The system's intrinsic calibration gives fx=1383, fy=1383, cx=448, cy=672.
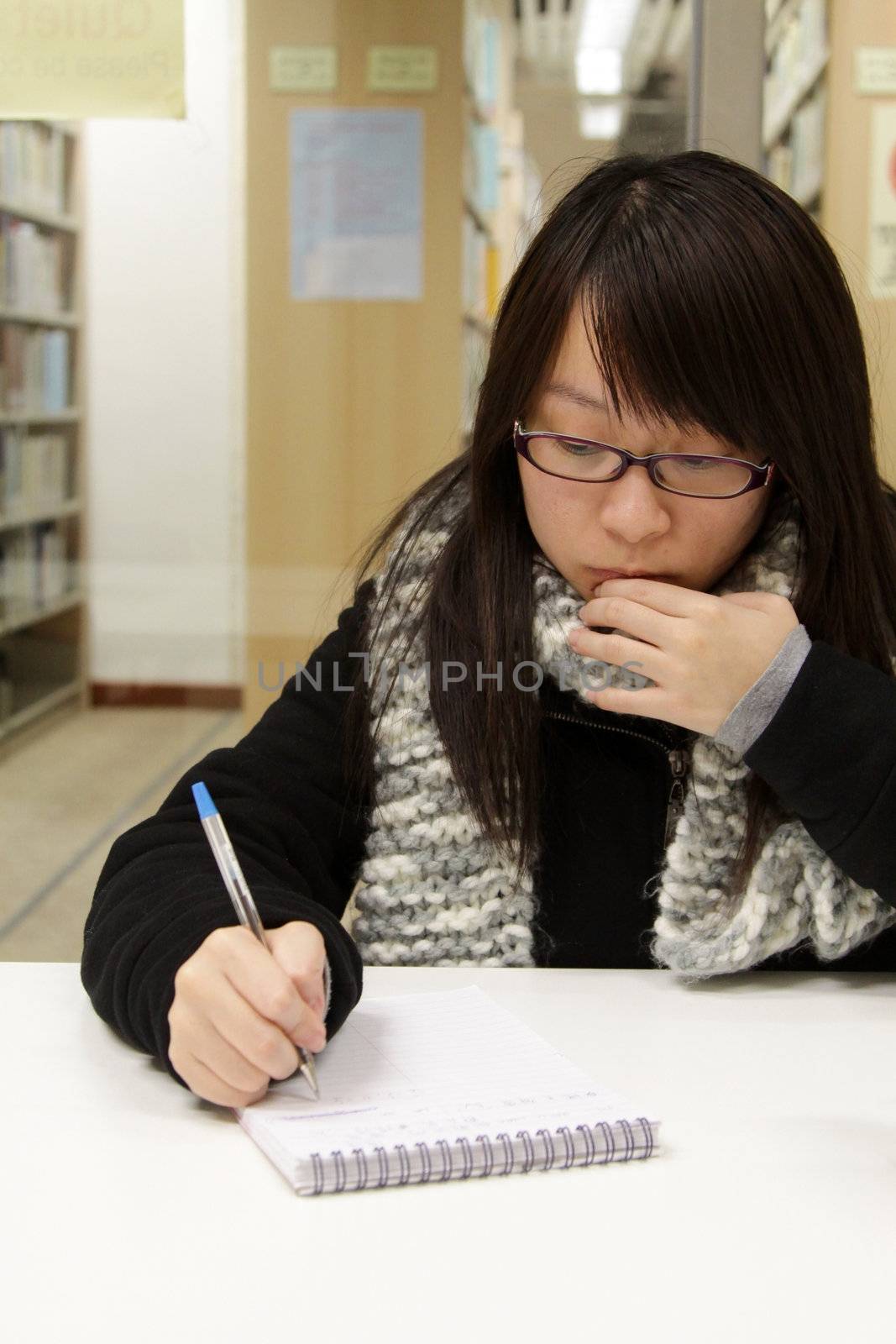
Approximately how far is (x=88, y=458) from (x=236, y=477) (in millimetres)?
225

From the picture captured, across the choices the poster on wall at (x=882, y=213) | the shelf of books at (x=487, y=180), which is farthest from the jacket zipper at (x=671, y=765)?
the poster on wall at (x=882, y=213)

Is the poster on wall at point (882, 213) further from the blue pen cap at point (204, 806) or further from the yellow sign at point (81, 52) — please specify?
the blue pen cap at point (204, 806)

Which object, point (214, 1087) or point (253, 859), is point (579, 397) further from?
point (214, 1087)

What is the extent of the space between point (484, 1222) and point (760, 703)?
0.49 meters

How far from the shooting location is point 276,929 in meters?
0.88

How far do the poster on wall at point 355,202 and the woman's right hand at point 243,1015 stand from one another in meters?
1.44

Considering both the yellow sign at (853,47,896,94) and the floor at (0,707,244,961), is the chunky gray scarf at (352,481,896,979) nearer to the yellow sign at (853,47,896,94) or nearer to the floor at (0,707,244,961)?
the floor at (0,707,244,961)

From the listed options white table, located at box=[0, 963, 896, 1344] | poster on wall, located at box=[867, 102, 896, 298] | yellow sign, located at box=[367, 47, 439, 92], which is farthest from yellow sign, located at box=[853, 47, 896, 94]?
white table, located at box=[0, 963, 896, 1344]

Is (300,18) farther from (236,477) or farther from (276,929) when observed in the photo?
(276,929)

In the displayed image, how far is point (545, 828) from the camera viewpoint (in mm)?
1229

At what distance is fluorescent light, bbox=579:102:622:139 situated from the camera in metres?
2.06

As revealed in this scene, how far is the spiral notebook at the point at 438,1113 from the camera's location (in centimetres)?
71

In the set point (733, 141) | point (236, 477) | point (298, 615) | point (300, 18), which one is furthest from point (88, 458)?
point (733, 141)

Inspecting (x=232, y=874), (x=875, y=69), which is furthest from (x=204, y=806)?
(x=875, y=69)
